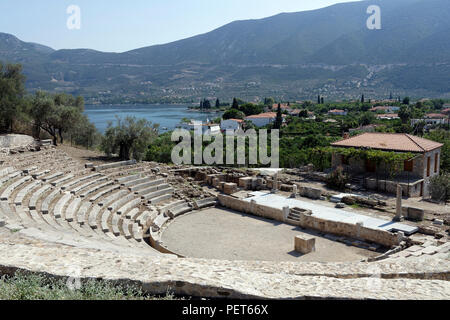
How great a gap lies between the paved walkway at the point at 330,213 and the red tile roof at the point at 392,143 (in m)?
8.08

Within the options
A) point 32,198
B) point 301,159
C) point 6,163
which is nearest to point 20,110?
point 6,163

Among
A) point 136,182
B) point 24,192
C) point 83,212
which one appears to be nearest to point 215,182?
point 136,182

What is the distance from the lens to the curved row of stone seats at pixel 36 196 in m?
13.7

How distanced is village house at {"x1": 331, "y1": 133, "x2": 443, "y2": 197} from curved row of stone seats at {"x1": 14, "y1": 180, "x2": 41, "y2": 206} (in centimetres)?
1793

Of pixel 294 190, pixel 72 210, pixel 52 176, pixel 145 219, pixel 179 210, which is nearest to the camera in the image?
pixel 72 210

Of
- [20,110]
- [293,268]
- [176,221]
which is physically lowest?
[176,221]

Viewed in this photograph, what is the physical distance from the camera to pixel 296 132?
222ft

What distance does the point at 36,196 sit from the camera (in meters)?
14.9

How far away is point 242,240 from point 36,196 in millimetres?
8392

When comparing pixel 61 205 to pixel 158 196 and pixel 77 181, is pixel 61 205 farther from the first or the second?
pixel 158 196

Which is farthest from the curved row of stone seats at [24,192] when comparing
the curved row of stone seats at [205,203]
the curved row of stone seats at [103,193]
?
the curved row of stone seats at [205,203]

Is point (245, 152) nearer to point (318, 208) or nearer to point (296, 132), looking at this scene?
point (318, 208)

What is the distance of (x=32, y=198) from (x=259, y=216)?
10.6m

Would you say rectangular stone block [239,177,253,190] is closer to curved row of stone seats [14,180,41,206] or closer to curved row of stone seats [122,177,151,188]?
curved row of stone seats [122,177,151,188]
